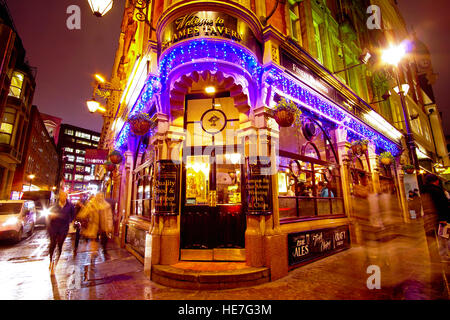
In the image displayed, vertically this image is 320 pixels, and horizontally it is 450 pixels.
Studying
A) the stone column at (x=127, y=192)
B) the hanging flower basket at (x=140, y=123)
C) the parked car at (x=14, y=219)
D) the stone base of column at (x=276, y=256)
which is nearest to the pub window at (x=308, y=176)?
the stone base of column at (x=276, y=256)

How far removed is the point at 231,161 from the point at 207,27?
3.62m

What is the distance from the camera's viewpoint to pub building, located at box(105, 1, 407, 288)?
5270mm

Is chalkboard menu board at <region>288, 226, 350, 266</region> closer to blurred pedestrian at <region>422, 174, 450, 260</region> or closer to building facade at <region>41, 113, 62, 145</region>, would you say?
blurred pedestrian at <region>422, 174, 450, 260</region>

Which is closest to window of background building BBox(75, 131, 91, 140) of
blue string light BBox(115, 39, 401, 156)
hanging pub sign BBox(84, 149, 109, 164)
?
hanging pub sign BBox(84, 149, 109, 164)

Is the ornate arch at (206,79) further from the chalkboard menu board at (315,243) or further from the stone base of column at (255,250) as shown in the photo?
the chalkboard menu board at (315,243)

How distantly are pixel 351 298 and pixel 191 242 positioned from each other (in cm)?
389

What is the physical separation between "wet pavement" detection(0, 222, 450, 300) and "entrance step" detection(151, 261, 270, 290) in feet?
0.38

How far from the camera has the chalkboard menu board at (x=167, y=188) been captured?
5453mm

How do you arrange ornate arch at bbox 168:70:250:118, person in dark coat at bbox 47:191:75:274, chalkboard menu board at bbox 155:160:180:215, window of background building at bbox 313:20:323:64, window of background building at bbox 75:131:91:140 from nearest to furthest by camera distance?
chalkboard menu board at bbox 155:160:180:215, ornate arch at bbox 168:70:250:118, person in dark coat at bbox 47:191:75:274, window of background building at bbox 313:20:323:64, window of background building at bbox 75:131:91:140

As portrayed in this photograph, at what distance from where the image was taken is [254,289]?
4398 mm

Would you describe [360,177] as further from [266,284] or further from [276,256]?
[266,284]

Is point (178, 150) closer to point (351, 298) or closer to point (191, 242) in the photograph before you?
point (191, 242)

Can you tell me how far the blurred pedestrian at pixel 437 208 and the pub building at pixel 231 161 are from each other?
1.25 metres

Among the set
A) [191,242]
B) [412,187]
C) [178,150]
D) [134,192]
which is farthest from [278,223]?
[412,187]
